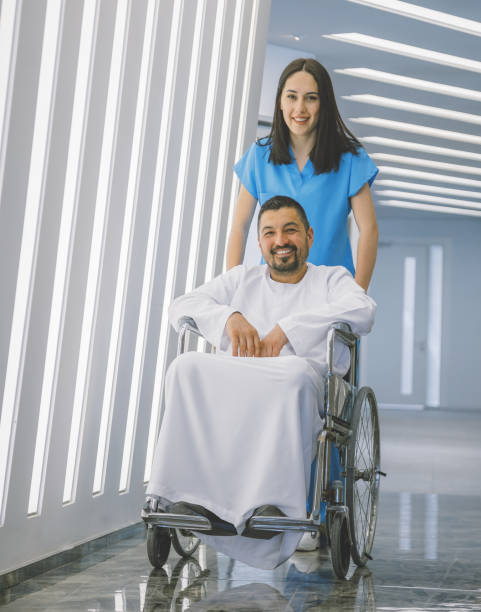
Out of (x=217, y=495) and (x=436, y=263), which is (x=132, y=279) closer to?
(x=217, y=495)

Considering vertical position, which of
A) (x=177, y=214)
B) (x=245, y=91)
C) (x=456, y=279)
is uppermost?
(x=456, y=279)

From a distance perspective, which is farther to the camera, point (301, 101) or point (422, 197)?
point (422, 197)

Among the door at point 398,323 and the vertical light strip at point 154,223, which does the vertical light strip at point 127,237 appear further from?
the door at point 398,323

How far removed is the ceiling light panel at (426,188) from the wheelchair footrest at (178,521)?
30.6 feet

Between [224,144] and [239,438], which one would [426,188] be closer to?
[224,144]

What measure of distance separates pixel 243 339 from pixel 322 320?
22 centimetres

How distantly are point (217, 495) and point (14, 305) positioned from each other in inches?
26.9

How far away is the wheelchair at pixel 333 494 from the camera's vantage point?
2.21 meters

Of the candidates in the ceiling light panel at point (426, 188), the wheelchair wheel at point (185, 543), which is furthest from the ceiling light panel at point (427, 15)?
the ceiling light panel at point (426, 188)

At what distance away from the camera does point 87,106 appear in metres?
2.54

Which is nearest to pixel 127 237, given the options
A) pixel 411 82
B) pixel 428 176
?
pixel 411 82

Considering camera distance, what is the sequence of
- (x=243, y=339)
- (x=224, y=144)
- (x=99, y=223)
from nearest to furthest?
(x=243, y=339), (x=99, y=223), (x=224, y=144)

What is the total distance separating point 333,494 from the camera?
7.79ft

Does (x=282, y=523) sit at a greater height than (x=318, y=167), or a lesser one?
lesser
